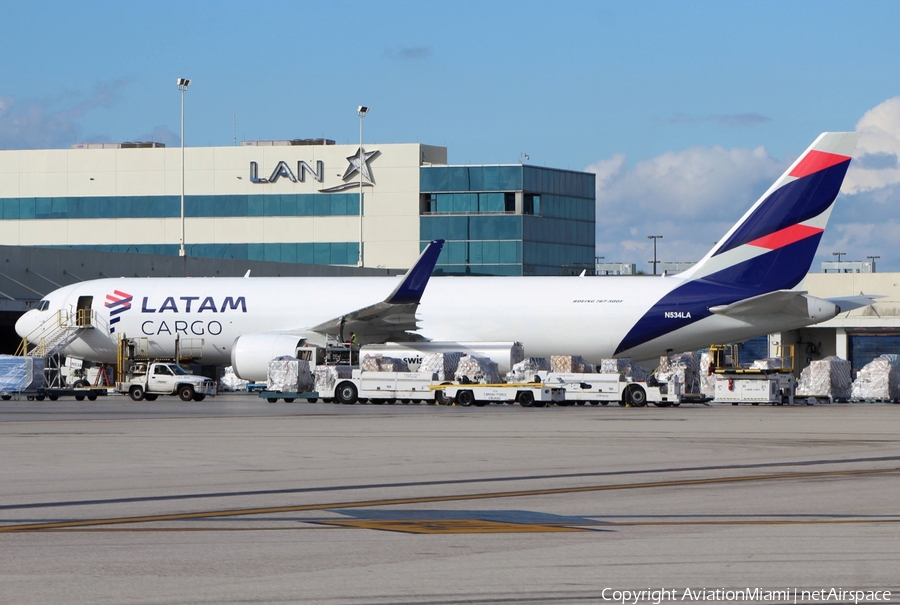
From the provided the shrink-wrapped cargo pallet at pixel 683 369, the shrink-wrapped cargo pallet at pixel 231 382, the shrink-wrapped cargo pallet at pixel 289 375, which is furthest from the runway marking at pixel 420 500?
the shrink-wrapped cargo pallet at pixel 231 382

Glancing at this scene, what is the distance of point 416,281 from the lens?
44.0 metres

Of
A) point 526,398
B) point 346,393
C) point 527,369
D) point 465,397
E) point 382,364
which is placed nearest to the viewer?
point 526,398

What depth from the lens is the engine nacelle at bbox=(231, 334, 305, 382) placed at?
45.1 m

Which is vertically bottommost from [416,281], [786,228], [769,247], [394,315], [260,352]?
[260,352]

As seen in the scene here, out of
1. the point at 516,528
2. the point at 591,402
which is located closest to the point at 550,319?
the point at 591,402

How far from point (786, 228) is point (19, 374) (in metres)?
28.2

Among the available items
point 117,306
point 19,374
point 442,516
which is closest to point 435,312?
point 117,306

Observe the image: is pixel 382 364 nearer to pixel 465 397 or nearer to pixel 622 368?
pixel 465 397

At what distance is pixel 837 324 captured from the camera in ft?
265

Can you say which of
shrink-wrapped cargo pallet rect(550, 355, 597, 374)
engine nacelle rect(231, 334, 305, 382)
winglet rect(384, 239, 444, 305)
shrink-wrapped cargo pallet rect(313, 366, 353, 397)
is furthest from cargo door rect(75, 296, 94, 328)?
shrink-wrapped cargo pallet rect(550, 355, 597, 374)

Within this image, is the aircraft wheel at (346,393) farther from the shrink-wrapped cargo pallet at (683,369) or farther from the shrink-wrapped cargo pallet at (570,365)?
the shrink-wrapped cargo pallet at (683,369)

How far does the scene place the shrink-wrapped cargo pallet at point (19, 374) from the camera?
4650cm

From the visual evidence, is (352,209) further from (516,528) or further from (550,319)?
(516,528)

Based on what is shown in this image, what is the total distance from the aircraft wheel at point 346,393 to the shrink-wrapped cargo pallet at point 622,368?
29.2 ft
